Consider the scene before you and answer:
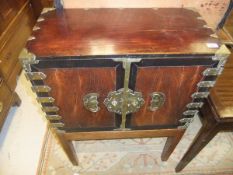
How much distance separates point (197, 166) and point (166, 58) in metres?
0.90

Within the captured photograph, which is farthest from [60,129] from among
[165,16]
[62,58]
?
[165,16]

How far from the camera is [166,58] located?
2.26ft

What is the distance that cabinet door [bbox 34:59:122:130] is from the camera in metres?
0.70

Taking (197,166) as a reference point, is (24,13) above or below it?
above

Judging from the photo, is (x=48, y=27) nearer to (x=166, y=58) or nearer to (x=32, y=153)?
(x=166, y=58)

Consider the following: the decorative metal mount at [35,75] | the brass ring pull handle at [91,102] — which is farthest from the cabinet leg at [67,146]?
the decorative metal mount at [35,75]

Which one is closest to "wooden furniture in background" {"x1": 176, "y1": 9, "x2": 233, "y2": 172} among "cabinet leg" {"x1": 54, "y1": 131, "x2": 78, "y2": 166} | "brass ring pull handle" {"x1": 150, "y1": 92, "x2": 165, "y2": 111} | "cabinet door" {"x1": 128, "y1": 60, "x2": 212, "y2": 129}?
"cabinet door" {"x1": 128, "y1": 60, "x2": 212, "y2": 129}

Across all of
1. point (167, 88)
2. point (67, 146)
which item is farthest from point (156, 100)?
point (67, 146)

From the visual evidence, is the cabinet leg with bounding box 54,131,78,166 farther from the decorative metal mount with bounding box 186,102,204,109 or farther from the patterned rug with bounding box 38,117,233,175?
the decorative metal mount with bounding box 186,102,204,109

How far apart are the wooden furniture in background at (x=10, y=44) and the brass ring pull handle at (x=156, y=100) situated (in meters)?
0.98

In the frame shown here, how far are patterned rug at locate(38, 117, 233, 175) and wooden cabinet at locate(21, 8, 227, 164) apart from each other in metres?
0.39

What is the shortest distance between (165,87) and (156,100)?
8 cm

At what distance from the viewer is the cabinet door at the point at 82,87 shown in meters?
0.70

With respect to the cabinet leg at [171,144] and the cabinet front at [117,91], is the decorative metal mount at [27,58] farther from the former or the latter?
the cabinet leg at [171,144]
